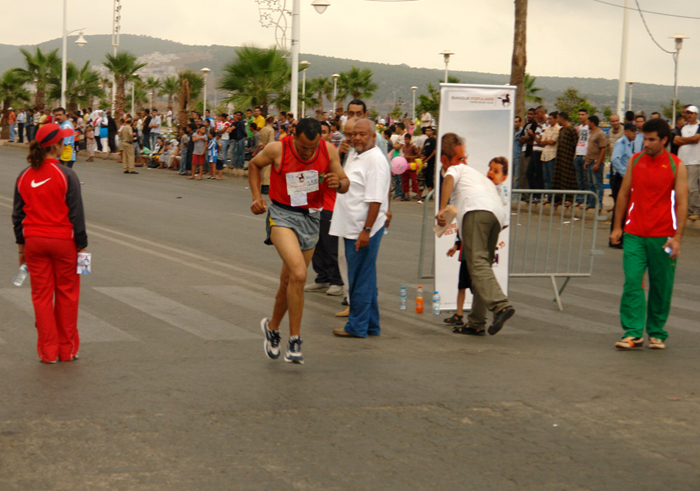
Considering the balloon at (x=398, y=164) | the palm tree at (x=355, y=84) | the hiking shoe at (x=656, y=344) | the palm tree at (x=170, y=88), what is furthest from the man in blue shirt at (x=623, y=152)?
the palm tree at (x=170, y=88)

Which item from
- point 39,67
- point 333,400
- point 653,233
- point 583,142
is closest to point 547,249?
point 653,233

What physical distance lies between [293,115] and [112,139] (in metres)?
14.9

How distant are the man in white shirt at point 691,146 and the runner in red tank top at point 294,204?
10.9 m

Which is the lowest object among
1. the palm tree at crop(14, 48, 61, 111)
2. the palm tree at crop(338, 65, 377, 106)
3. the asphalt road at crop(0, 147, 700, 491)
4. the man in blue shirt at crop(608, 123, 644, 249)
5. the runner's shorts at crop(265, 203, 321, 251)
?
the asphalt road at crop(0, 147, 700, 491)

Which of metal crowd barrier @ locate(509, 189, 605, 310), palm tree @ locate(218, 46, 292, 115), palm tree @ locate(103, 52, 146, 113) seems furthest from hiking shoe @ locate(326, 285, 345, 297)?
palm tree @ locate(103, 52, 146, 113)

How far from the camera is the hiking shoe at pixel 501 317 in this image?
25.7 feet

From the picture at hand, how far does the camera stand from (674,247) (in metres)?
7.87

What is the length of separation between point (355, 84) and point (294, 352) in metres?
80.9

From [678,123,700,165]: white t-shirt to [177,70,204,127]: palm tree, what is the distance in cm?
2261

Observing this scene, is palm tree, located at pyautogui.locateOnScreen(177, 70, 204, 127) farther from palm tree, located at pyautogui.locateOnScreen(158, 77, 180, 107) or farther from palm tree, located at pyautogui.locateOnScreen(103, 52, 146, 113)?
palm tree, located at pyautogui.locateOnScreen(158, 77, 180, 107)

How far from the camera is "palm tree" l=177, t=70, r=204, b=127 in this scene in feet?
142

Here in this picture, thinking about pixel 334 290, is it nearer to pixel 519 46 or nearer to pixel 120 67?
pixel 519 46

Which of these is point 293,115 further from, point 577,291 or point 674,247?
point 674,247

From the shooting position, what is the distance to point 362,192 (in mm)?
8195
